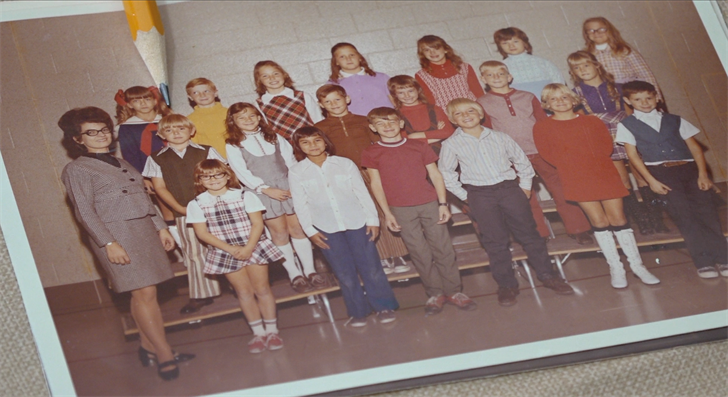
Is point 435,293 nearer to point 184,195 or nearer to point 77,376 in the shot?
point 184,195

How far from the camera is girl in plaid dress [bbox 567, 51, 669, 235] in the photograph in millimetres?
1033

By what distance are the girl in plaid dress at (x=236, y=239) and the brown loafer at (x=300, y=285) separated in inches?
1.6

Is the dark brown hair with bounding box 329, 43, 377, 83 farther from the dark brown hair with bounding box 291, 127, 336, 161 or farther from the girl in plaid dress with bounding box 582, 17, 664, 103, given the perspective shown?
the girl in plaid dress with bounding box 582, 17, 664, 103

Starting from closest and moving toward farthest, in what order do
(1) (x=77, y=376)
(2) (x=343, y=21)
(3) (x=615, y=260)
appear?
1. (1) (x=77, y=376)
2. (3) (x=615, y=260)
3. (2) (x=343, y=21)

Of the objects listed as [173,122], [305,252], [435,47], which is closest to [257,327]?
[305,252]

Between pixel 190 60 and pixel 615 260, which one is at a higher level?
pixel 190 60

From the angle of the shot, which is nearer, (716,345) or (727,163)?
(716,345)

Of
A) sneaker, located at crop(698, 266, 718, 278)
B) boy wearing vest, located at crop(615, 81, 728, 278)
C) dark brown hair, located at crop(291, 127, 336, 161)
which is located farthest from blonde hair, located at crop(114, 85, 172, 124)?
sneaker, located at crop(698, 266, 718, 278)

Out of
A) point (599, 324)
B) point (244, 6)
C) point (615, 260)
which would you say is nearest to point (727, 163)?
point (615, 260)

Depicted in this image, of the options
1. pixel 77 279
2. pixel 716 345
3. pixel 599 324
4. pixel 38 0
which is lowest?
pixel 716 345

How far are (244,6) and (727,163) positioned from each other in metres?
0.95

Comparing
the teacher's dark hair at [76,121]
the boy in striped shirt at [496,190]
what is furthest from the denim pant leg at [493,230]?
the teacher's dark hair at [76,121]

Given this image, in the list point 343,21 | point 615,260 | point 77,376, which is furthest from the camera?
point 343,21

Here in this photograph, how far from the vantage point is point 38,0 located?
1.05 meters
